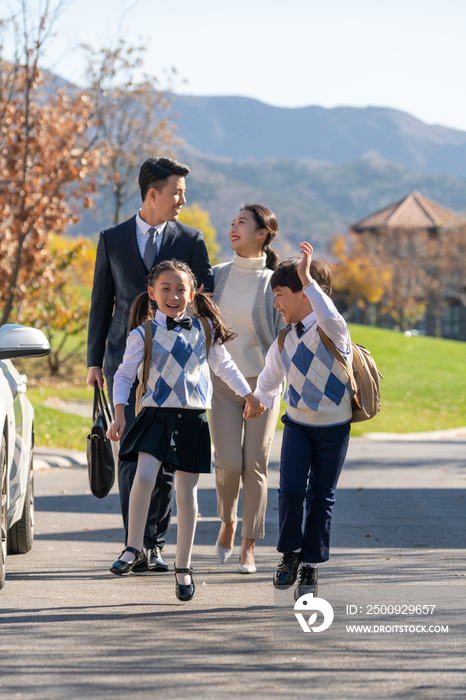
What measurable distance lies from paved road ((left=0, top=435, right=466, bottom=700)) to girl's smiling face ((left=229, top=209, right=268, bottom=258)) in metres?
1.92

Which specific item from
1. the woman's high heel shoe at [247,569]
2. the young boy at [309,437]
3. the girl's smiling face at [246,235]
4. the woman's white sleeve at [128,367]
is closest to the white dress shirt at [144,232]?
the girl's smiling face at [246,235]

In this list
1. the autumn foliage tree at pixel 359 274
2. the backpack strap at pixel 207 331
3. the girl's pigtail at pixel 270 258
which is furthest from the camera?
the autumn foliage tree at pixel 359 274

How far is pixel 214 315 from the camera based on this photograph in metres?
5.10

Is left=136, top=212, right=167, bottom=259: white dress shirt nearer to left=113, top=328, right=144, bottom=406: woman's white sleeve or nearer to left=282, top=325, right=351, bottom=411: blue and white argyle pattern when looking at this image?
left=113, top=328, right=144, bottom=406: woman's white sleeve

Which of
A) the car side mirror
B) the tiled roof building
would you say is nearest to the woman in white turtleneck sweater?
the car side mirror

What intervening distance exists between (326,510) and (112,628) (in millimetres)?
1245

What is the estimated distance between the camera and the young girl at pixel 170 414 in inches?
188

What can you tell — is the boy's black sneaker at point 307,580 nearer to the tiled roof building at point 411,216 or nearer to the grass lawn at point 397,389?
the grass lawn at point 397,389

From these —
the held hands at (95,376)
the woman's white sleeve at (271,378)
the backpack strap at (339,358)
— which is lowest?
the held hands at (95,376)

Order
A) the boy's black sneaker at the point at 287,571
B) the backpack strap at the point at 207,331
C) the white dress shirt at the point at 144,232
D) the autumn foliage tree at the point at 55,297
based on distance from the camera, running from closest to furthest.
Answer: the boy's black sneaker at the point at 287,571 < the backpack strap at the point at 207,331 < the white dress shirt at the point at 144,232 < the autumn foliage tree at the point at 55,297

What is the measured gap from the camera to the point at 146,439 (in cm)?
480

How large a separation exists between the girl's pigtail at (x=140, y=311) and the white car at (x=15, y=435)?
0.54m

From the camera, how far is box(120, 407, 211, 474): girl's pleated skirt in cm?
480

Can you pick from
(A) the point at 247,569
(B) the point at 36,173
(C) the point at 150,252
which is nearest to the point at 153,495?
(A) the point at 247,569
